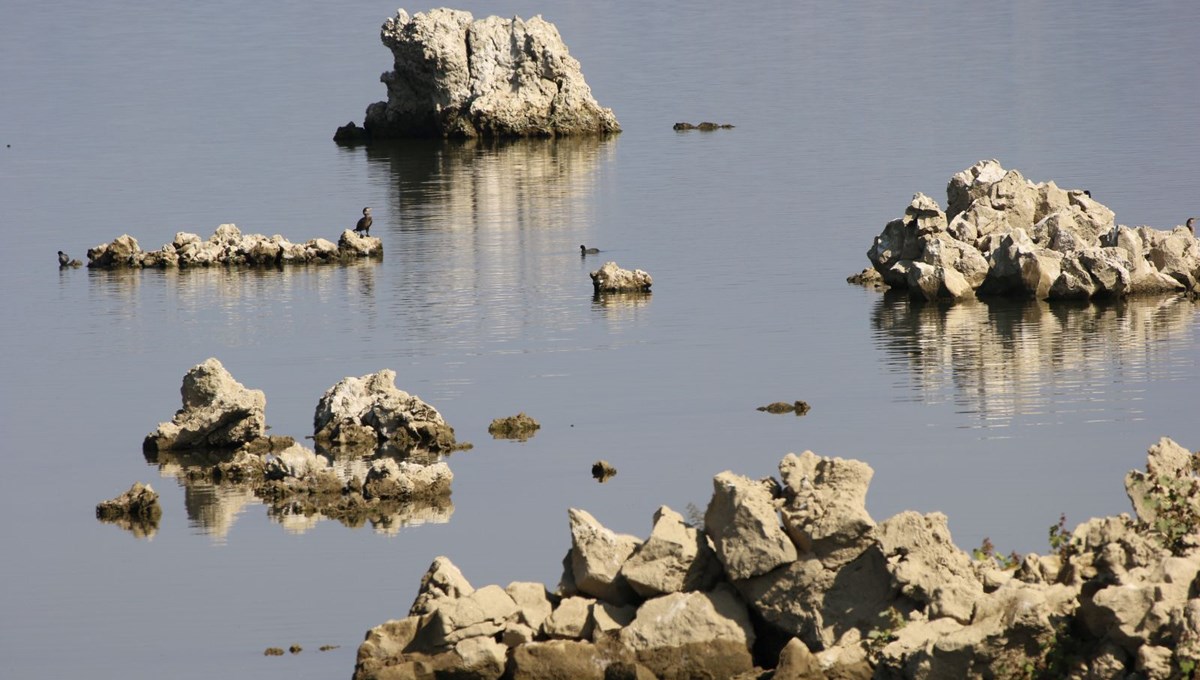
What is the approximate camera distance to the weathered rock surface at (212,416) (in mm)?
39906

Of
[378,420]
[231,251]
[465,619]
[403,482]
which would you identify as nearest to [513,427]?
[378,420]

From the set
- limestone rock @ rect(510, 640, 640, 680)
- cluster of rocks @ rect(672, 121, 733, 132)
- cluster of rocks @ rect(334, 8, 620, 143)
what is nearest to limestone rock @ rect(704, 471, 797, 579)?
limestone rock @ rect(510, 640, 640, 680)

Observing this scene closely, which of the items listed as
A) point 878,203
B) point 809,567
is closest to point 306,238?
point 878,203

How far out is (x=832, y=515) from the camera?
25.5m

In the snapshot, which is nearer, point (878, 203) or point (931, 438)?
point (931, 438)

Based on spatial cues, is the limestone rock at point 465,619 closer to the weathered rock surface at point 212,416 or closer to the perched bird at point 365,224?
the weathered rock surface at point 212,416

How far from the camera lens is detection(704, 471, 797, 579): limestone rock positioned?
25.4 m

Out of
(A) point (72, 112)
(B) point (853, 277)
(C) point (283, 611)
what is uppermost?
(A) point (72, 112)

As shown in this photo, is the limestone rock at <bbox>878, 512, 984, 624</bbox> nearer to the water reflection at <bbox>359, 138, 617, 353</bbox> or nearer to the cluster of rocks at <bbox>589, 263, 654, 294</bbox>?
the water reflection at <bbox>359, 138, 617, 353</bbox>

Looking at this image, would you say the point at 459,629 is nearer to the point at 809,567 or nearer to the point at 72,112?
the point at 809,567

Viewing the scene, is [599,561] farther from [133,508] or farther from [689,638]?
[133,508]

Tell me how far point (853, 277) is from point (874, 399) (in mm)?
15916

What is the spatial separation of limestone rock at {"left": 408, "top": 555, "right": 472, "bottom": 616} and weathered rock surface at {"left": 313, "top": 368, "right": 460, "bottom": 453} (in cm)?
1210

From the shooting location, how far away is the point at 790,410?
134ft
